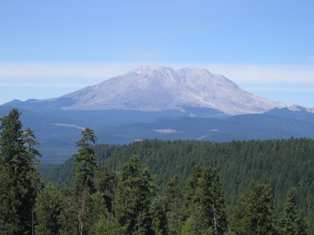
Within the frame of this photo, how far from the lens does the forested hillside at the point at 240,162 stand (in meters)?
116

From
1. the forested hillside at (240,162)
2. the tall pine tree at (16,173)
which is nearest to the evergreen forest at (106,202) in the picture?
the tall pine tree at (16,173)

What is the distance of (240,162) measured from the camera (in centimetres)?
13550

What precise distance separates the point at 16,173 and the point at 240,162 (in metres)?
96.4

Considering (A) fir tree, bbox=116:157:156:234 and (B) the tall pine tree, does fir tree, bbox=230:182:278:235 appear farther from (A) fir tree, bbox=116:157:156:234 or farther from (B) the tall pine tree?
(B) the tall pine tree

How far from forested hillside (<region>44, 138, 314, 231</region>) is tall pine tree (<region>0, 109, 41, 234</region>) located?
64.1 metres

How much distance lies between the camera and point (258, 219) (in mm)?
44594

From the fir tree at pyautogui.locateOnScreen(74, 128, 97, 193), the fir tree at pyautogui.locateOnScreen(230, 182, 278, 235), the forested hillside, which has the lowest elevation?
the forested hillside

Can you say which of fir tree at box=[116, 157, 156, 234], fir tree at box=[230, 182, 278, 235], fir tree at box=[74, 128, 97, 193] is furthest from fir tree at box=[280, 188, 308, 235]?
fir tree at box=[74, 128, 97, 193]

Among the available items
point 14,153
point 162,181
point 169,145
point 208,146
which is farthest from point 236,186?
point 14,153

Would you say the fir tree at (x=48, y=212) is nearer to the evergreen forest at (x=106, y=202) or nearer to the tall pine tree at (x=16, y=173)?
the evergreen forest at (x=106, y=202)

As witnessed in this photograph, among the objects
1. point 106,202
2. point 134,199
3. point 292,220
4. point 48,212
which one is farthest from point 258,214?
point 48,212

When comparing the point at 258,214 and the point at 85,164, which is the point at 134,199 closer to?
the point at 85,164

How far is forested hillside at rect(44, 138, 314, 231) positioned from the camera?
116 m

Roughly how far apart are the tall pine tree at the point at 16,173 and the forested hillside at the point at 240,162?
64.1 meters
